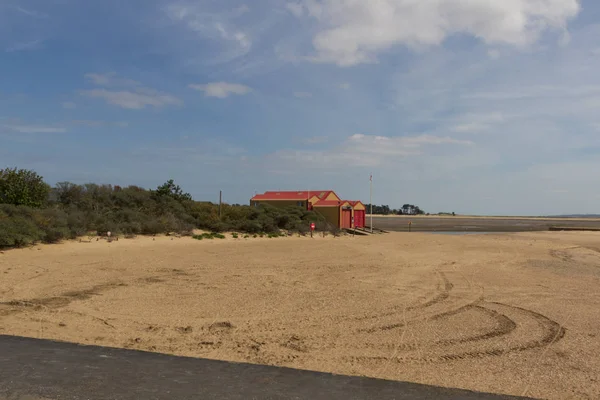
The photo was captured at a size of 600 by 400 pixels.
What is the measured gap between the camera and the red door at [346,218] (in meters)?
42.3

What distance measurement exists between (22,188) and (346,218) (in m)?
27.3

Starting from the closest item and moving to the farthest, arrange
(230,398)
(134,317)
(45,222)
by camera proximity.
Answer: (230,398) < (134,317) < (45,222)

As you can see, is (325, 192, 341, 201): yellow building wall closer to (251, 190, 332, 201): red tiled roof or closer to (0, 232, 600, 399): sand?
(251, 190, 332, 201): red tiled roof

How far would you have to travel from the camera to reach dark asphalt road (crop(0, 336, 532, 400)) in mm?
4316

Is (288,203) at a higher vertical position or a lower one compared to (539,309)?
higher

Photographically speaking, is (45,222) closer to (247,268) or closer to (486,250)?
(247,268)

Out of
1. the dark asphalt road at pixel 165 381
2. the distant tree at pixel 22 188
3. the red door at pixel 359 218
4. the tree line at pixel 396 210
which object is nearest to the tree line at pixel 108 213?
the distant tree at pixel 22 188

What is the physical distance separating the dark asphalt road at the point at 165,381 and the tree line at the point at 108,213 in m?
13.1

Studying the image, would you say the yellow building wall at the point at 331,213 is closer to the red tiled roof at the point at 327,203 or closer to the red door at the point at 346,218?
the red tiled roof at the point at 327,203

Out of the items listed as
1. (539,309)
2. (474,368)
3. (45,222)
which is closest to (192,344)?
(474,368)

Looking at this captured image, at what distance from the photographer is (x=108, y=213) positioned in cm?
2505

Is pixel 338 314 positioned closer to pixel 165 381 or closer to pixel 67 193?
pixel 165 381

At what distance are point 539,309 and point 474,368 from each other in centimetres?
450

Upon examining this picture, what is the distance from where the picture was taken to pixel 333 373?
5.34m
